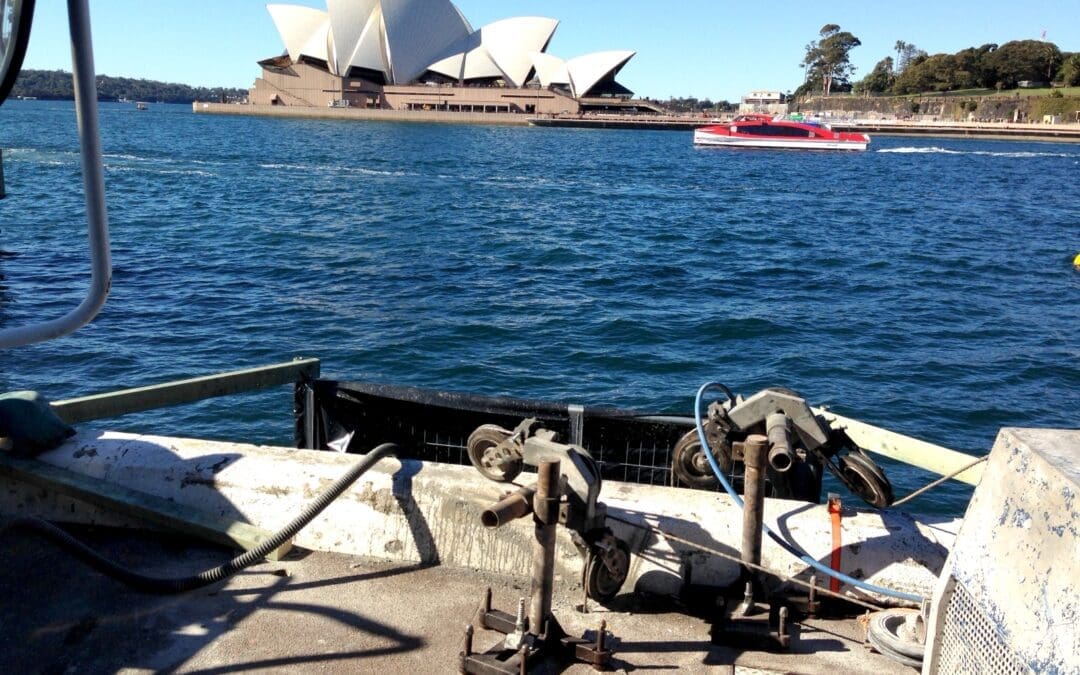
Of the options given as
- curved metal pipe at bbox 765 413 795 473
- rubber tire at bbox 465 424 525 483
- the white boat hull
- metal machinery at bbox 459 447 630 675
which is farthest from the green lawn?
metal machinery at bbox 459 447 630 675

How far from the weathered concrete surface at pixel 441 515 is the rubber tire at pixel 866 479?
2.9 inches

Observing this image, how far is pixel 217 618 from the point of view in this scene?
3312mm

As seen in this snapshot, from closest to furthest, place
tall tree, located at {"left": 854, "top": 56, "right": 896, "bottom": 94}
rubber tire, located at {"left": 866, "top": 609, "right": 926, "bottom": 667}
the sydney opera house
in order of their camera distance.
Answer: rubber tire, located at {"left": 866, "top": 609, "right": 926, "bottom": 667}, the sydney opera house, tall tree, located at {"left": 854, "top": 56, "right": 896, "bottom": 94}

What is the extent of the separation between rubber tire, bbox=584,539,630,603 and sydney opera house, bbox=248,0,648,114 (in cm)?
9728

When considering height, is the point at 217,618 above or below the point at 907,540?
below

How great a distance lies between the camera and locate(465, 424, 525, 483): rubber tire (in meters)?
3.51

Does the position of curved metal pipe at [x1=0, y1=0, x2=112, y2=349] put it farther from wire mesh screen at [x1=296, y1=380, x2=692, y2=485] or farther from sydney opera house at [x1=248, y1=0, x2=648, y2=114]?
sydney opera house at [x1=248, y1=0, x2=648, y2=114]

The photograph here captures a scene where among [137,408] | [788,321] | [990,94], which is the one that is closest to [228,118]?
[990,94]

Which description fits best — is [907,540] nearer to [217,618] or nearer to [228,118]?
[217,618]

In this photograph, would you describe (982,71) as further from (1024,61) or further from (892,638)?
(892,638)

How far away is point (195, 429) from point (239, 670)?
23.9 feet

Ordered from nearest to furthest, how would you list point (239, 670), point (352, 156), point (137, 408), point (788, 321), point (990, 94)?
point (239, 670) < point (137, 408) < point (788, 321) < point (352, 156) < point (990, 94)

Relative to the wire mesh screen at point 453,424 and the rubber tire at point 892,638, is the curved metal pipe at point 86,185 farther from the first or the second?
the wire mesh screen at point 453,424

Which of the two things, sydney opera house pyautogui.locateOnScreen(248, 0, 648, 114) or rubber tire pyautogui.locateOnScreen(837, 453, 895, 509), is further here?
sydney opera house pyautogui.locateOnScreen(248, 0, 648, 114)
